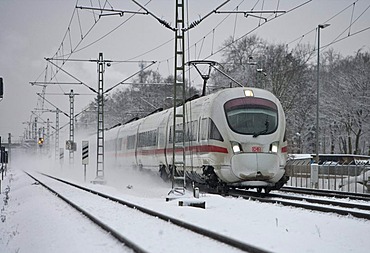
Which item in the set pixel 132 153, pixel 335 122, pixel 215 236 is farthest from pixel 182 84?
pixel 335 122

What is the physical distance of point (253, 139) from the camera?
20016 millimetres

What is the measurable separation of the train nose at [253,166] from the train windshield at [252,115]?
81cm

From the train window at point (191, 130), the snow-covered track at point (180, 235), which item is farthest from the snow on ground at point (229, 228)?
the train window at point (191, 130)

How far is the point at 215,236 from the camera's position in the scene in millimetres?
10188

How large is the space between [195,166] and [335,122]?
45.7 metres

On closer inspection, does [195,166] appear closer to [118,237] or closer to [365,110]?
[118,237]

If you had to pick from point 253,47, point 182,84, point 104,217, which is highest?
point 253,47

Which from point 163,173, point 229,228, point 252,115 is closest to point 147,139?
point 163,173

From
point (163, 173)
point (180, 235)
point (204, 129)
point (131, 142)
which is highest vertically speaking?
point (204, 129)

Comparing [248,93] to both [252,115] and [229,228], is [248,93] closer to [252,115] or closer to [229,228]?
[252,115]

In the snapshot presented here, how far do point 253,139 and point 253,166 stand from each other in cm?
94

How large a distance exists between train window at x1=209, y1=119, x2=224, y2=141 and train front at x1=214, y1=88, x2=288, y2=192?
0.79 ft

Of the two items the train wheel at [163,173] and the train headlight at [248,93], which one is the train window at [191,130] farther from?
the train wheel at [163,173]

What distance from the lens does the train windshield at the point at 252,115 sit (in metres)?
20.3
